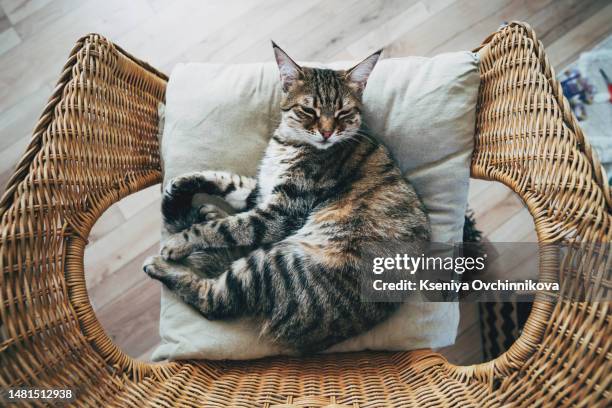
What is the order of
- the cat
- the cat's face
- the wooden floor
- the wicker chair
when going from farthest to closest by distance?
the wooden floor → the cat's face → the cat → the wicker chair

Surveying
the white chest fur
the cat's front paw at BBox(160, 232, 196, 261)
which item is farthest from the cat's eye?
the cat's front paw at BBox(160, 232, 196, 261)

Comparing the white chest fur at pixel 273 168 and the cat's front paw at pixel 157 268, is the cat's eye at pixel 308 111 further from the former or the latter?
the cat's front paw at pixel 157 268

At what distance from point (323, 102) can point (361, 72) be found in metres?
0.15

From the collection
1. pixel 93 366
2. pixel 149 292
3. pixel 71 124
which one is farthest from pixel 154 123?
pixel 93 366

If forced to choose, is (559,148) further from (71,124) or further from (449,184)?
(71,124)

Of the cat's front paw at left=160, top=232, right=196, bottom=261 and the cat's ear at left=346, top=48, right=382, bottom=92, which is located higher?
the cat's ear at left=346, top=48, right=382, bottom=92

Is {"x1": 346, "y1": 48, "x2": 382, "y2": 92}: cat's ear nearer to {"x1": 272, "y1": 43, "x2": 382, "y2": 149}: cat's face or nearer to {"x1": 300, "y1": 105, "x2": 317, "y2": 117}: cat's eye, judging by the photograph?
{"x1": 272, "y1": 43, "x2": 382, "y2": 149}: cat's face

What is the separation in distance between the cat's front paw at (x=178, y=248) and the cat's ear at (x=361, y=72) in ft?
2.40

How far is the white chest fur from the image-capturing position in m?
1.34

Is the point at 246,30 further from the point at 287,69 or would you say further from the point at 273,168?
the point at 273,168

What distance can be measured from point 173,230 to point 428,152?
2.95 feet

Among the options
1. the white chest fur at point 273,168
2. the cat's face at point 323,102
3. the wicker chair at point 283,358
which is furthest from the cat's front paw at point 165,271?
the cat's face at point 323,102

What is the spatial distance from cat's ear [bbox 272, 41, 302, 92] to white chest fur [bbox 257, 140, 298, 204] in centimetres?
20

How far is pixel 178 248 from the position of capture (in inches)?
50.8
